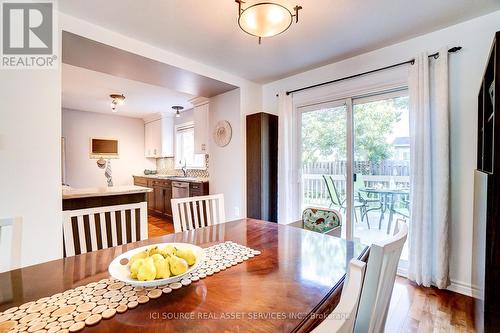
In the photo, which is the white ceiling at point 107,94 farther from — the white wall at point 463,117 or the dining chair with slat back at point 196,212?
the white wall at point 463,117

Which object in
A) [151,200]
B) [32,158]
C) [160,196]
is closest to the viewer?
[32,158]

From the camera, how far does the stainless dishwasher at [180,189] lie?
14.6 feet

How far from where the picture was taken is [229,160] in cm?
362

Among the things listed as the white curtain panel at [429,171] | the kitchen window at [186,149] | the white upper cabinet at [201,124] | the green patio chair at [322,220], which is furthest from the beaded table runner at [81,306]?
the kitchen window at [186,149]

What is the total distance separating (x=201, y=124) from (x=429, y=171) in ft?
11.3

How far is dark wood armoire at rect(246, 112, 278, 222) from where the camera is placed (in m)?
3.33

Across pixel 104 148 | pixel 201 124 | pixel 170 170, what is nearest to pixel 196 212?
pixel 201 124

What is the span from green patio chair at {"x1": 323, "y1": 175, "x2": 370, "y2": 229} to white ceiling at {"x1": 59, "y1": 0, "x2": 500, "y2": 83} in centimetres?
151

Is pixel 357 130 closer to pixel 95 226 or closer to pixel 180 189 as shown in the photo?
pixel 95 226

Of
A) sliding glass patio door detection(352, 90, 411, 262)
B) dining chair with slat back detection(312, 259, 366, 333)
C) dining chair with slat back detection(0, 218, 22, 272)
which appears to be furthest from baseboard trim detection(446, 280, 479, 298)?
dining chair with slat back detection(0, 218, 22, 272)

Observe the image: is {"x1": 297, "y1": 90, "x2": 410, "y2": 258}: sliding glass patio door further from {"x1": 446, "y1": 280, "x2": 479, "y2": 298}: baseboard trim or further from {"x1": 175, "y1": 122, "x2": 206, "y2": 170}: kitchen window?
{"x1": 175, "y1": 122, "x2": 206, "y2": 170}: kitchen window

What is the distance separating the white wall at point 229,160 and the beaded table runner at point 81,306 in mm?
2523

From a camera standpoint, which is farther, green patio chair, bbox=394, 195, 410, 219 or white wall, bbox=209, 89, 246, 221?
white wall, bbox=209, 89, 246, 221
